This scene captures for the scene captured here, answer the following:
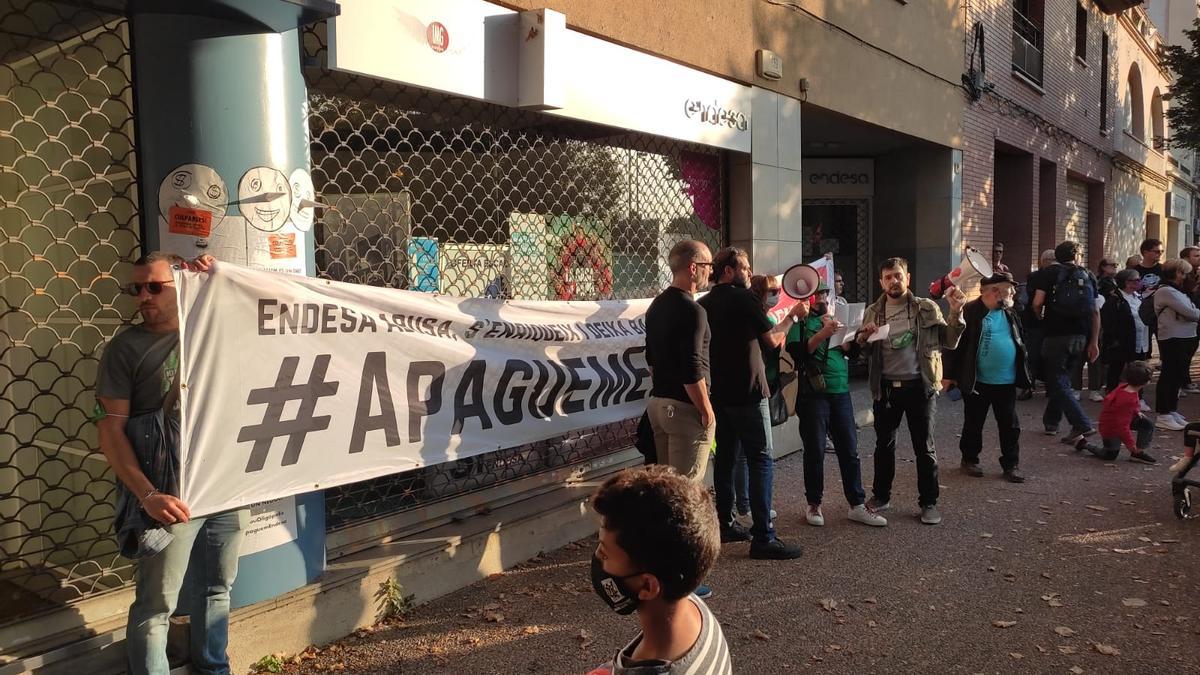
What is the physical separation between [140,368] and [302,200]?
1.18 metres

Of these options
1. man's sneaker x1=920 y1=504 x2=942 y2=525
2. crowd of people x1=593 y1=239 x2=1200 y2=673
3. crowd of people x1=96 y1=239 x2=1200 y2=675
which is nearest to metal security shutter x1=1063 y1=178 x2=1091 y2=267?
crowd of people x1=96 y1=239 x2=1200 y2=675

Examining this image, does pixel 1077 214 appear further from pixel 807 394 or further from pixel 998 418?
pixel 807 394

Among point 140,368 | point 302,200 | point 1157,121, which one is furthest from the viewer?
point 1157,121

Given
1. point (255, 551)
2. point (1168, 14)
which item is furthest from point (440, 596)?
point (1168, 14)

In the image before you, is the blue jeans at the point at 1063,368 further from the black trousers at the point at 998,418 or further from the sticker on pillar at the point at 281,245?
the sticker on pillar at the point at 281,245

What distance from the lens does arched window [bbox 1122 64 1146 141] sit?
72.9 ft

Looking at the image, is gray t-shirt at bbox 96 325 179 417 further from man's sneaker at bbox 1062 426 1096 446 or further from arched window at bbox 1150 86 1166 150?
arched window at bbox 1150 86 1166 150

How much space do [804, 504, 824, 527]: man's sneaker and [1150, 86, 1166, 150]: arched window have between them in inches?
939

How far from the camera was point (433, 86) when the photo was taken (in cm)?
495

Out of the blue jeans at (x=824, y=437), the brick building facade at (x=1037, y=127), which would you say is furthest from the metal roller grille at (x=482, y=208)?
the brick building facade at (x=1037, y=127)

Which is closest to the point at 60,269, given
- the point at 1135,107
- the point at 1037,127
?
the point at 1037,127

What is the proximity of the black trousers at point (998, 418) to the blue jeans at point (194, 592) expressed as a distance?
5.95m

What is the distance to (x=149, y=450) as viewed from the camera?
3.23m

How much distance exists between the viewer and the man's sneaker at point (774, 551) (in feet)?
17.6
